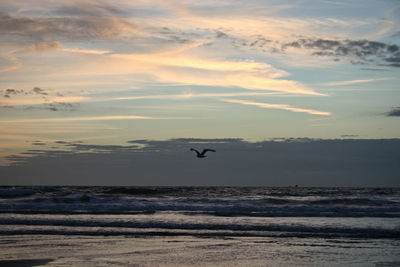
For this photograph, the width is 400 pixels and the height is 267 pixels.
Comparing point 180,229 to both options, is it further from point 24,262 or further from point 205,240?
point 24,262

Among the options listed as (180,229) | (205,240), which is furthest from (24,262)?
(180,229)

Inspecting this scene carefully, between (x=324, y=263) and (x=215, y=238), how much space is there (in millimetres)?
5309

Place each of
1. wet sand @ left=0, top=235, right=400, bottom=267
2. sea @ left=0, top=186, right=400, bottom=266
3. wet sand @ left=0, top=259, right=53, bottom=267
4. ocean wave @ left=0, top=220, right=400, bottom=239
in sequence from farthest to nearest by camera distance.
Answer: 1. ocean wave @ left=0, top=220, right=400, bottom=239
2. sea @ left=0, top=186, right=400, bottom=266
3. wet sand @ left=0, top=235, right=400, bottom=267
4. wet sand @ left=0, top=259, right=53, bottom=267

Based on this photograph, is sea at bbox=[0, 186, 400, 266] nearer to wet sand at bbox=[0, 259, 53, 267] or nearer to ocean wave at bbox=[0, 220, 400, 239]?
ocean wave at bbox=[0, 220, 400, 239]

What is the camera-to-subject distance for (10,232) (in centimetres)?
1767

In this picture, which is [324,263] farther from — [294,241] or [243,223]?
[243,223]

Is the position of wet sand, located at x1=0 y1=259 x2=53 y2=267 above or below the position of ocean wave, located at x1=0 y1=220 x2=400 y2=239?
above

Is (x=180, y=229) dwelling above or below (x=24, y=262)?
below

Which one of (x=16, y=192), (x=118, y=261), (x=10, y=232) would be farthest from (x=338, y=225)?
(x=16, y=192)

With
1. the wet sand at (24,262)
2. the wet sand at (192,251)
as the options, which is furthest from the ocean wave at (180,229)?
the wet sand at (24,262)

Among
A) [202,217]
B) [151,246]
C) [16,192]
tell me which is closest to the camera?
[151,246]

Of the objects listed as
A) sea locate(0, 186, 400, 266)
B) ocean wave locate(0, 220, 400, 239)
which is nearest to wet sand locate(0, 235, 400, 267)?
sea locate(0, 186, 400, 266)

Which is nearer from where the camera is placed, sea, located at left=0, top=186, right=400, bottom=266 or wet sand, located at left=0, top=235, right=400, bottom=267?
wet sand, located at left=0, top=235, right=400, bottom=267

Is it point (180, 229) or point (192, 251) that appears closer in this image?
point (192, 251)
